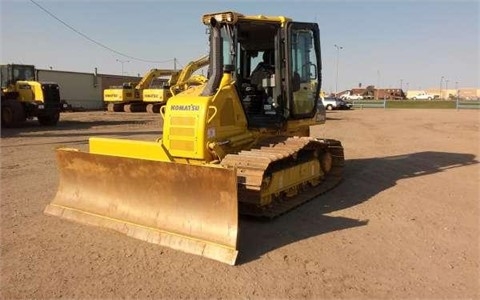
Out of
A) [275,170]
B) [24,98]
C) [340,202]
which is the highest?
[24,98]

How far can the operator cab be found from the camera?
8008 mm

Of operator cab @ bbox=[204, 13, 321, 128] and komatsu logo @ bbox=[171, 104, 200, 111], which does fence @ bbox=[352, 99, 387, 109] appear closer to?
operator cab @ bbox=[204, 13, 321, 128]

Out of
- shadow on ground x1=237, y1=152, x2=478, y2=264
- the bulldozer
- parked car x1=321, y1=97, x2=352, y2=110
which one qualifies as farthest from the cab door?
parked car x1=321, y1=97, x2=352, y2=110

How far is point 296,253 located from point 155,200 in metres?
1.91

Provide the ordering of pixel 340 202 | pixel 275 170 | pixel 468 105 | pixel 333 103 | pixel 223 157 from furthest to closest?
pixel 333 103
pixel 468 105
pixel 340 202
pixel 223 157
pixel 275 170

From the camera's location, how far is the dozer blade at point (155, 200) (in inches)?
222

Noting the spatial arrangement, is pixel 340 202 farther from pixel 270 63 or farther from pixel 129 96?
pixel 129 96

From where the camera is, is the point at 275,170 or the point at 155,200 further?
the point at 275,170

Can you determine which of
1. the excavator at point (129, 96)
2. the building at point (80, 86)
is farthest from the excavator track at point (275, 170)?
the building at point (80, 86)

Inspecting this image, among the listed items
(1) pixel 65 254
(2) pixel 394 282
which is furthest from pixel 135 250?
(2) pixel 394 282

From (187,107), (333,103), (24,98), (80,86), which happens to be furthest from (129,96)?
(187,107)

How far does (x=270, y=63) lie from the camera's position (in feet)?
29.1

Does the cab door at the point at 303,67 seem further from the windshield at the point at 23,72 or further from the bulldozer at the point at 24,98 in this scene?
the windshield at the point at 23,72

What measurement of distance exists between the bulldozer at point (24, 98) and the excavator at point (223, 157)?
16075 millimetres
